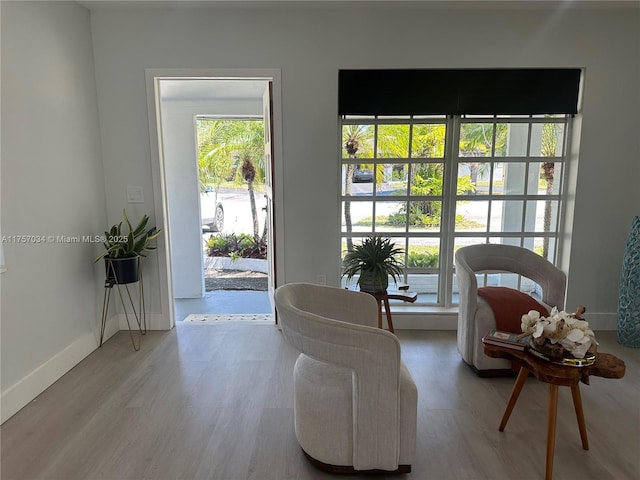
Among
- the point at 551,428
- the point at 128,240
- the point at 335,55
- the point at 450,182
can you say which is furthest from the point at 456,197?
the point at 128,240

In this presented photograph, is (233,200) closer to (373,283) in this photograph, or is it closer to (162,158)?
(162,158)

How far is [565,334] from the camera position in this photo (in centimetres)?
172

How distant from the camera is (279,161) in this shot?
3.30 meters

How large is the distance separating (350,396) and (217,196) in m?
5.54

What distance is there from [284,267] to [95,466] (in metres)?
1.93

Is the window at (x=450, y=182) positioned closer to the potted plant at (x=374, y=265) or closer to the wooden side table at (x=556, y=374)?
the potted plant at (x=374, y=265)

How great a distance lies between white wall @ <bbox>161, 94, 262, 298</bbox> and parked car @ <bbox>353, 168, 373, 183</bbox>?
197cm

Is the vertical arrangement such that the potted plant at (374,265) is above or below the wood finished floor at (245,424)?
above

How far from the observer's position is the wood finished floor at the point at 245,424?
1847 mm

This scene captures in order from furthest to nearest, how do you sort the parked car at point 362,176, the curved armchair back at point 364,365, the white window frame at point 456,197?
the parked car at point 362,176
the white window frame at point 456,197
the curved armchair back at point 364,365

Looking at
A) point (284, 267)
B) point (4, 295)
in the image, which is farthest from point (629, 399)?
point (4, 295)

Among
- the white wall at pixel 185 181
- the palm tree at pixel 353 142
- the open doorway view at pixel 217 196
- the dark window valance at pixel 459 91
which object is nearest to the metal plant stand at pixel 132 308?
the open doorway view at pixel 217 196

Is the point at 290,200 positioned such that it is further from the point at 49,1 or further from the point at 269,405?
the point at 49,1

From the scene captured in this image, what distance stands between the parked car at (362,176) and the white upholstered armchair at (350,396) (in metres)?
1.82
